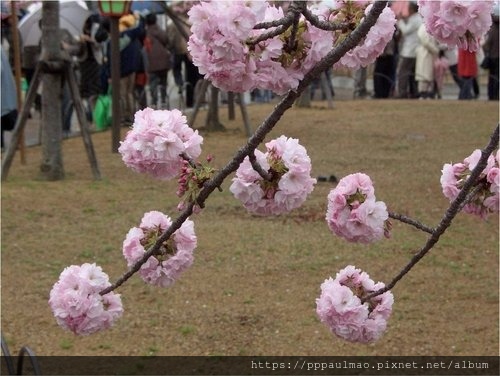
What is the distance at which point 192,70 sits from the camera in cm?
1814

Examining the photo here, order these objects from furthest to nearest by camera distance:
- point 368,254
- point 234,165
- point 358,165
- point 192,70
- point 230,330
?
1. point 192,70
2. point 358,165
3. point 368,254
4. point 230,330
5. point 234,165

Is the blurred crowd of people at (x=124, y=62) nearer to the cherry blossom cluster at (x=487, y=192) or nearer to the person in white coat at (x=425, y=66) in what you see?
the person in white coat at (x=425, y=66)

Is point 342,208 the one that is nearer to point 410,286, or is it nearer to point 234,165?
point 234,165

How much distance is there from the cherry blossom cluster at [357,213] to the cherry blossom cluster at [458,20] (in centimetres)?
40

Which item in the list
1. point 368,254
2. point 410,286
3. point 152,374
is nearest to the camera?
point 152,374

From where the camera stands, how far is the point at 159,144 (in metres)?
2.19

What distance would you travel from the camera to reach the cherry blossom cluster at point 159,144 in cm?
219

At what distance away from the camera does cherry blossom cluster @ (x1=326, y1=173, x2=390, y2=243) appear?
230 cm

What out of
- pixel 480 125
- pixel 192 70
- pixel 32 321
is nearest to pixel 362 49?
pixel 32 321

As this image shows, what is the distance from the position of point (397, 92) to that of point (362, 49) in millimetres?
18142

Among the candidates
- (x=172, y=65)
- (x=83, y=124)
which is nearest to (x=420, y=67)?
(x=172, y=65)

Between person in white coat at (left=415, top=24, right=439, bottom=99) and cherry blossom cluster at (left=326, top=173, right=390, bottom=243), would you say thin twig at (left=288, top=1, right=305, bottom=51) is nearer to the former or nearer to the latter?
cherry blossom cluster at (left=326, top=173, right=390, bottom=243)

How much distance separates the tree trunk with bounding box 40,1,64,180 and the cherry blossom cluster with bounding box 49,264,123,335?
7.27m

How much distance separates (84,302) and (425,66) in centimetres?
1666
